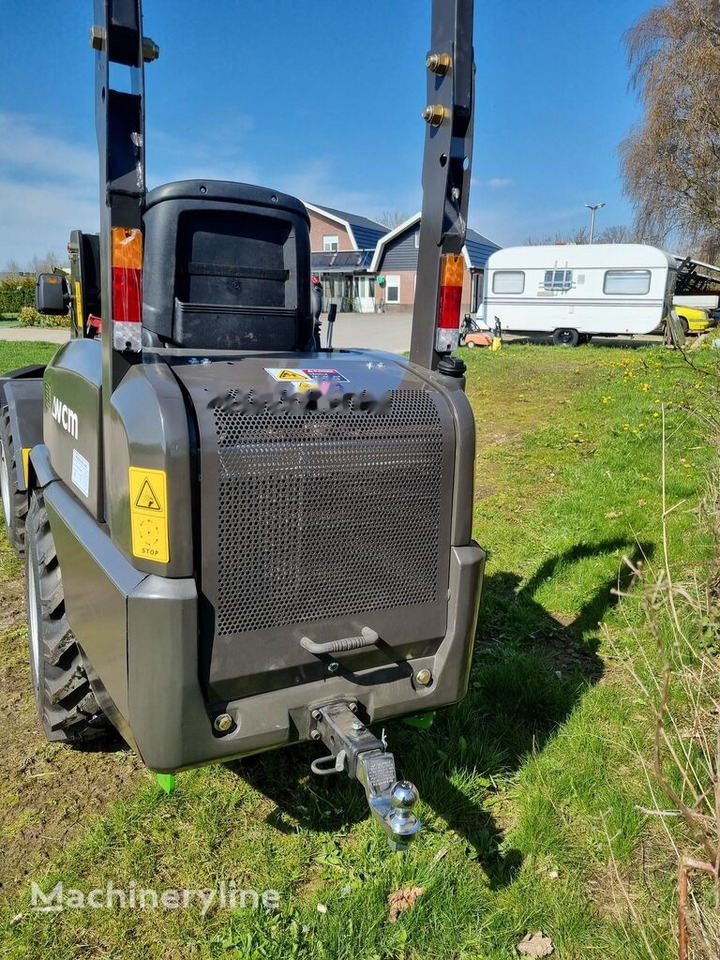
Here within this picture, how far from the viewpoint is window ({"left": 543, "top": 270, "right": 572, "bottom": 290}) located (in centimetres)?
2222

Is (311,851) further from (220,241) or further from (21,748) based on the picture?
(220,241)

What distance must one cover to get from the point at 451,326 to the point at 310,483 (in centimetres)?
90

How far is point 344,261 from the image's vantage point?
A: 42781 millimetres

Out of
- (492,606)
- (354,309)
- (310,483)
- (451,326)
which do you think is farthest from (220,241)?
(354,309)

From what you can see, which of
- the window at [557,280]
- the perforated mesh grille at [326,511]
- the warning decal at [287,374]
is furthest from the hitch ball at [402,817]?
the window at [557,280]

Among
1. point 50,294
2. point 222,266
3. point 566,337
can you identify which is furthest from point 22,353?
point 222,266

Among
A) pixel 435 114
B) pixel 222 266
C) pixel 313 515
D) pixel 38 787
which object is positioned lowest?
pixel 38 787

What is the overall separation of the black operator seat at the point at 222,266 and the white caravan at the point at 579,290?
19396mm

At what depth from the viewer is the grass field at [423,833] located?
239 centimetres

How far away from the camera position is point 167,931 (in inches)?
95.0

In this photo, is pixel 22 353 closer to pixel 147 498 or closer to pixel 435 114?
pixel 435 114

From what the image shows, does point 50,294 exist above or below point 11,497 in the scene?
above

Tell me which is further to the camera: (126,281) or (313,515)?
(313,515)

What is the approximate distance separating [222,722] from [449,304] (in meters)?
1.67
